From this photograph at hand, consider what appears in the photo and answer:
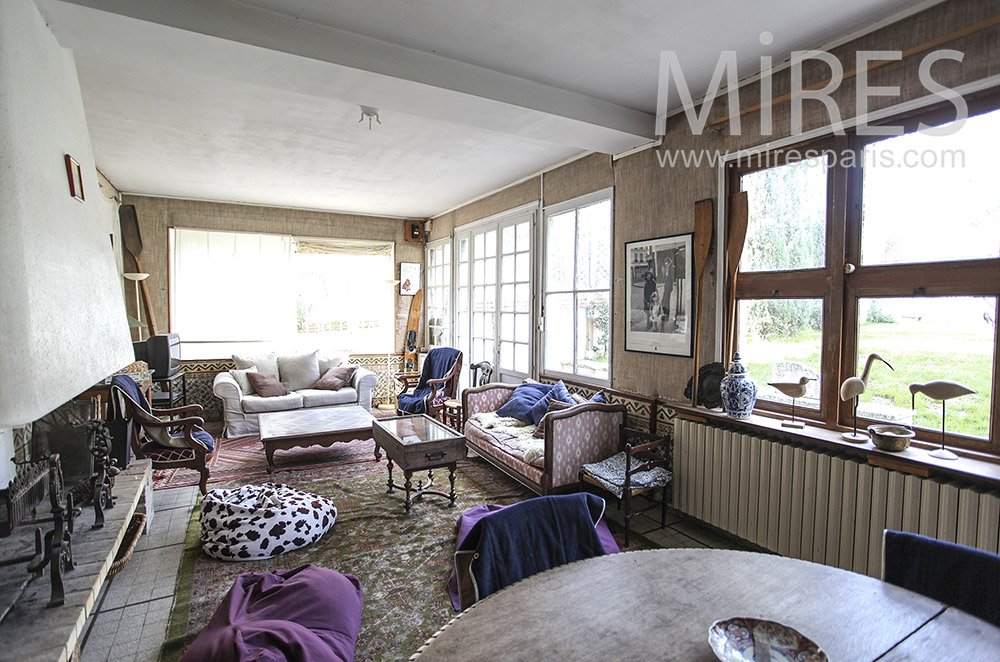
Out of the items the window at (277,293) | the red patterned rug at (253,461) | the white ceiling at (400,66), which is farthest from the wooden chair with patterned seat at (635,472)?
the window at (277,293)

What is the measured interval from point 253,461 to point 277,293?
10.2 feet

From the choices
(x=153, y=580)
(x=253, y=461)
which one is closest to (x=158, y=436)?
(x=253, y=461)

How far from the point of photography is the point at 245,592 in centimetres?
227

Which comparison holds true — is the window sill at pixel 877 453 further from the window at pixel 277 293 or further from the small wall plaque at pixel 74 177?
the window at pixel 277 293

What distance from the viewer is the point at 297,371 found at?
6.77 meters

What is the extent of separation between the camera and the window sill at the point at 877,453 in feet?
7.00

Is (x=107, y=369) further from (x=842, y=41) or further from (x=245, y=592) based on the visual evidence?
(x=842, y=41)

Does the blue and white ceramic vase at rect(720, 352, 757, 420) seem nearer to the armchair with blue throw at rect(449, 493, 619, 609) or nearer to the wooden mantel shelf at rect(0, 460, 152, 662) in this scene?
the armchair with blue throw at rect(449, 493, 619, 609)

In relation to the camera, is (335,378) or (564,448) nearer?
(564,448)

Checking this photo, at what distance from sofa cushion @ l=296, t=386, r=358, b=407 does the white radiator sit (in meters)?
4.41

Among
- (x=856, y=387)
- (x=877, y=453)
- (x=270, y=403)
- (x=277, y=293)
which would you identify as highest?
(x=277, y=293)

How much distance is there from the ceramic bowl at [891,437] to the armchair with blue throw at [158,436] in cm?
448

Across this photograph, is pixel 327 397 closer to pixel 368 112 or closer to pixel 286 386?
pixel 286 386

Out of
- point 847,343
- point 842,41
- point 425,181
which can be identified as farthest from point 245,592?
point 425,181
